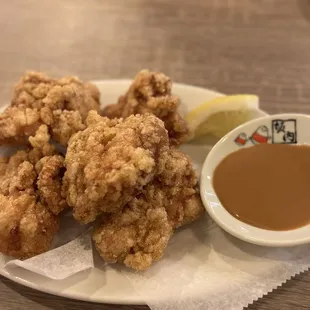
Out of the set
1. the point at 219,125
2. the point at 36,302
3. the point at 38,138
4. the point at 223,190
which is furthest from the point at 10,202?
the point at 219,125

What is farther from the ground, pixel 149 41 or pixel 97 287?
pixel 149 41

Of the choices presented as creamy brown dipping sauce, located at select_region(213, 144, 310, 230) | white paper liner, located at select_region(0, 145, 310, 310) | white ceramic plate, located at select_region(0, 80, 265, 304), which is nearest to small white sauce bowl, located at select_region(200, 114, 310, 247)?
creamy brown dipping sauce, located at select_region(213, 144, 310, 230)

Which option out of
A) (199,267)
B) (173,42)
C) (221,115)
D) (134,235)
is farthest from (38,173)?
(173,42)

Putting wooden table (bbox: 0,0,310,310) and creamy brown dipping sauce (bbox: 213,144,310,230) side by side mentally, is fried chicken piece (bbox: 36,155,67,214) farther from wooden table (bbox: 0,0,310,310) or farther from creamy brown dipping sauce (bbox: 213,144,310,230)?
wooden table (bbox: 0,0,310,310)

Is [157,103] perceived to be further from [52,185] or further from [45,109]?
[52,185]

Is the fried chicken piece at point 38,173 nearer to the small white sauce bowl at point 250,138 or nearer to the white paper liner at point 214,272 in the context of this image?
the white paper liner at point 214,272

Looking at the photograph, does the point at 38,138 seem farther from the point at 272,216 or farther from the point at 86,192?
the point at 272,216
